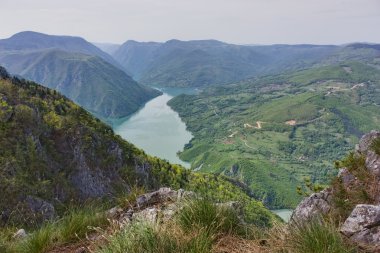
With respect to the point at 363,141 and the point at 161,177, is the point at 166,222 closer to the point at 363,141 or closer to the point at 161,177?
the point at 363,141

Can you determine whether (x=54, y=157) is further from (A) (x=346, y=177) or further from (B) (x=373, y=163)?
(B) (x=373, y=163)

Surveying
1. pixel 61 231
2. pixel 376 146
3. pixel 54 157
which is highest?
pixel 376 146

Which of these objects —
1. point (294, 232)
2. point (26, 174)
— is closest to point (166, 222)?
point (294, 232)

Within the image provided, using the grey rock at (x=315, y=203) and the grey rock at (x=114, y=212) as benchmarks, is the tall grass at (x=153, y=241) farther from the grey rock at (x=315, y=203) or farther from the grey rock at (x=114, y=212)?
the grey rock at (x=315, y=203)

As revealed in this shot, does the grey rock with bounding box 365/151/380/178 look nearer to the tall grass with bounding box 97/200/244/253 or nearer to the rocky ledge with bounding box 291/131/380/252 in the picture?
the rocky ledge with bounding box 291/131/380/252

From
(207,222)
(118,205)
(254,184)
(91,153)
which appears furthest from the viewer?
(254,184)

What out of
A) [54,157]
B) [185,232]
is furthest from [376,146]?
[54,157]
